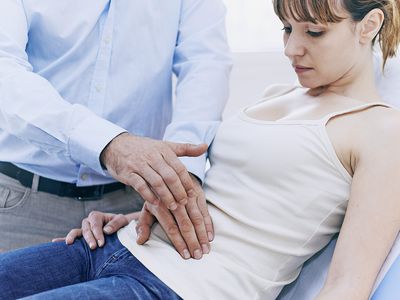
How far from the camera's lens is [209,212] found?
1.27 m

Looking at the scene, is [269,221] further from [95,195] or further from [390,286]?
[95,195]

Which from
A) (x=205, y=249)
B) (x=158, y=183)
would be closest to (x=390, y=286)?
(x=205, y=249)

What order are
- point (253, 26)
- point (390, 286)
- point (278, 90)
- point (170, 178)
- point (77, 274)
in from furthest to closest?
point (253, 26) → point (278, 90) → point (77, 274) → point (170, 178) → point (390, 286)

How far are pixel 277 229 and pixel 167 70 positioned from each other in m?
0.64

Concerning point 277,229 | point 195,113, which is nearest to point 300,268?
point 277,229

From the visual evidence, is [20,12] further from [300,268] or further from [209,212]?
[300,268]

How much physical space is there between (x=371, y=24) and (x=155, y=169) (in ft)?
1.70

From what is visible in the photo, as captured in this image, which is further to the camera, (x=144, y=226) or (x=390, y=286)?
(x=144, y=226)

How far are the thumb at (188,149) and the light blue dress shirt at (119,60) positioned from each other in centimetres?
21

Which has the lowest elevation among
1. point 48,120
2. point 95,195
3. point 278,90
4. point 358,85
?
point 95,195

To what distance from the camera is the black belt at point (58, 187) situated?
1.60m

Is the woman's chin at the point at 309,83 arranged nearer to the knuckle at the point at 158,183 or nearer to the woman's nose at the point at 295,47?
the woman's nose at the point at 295,47

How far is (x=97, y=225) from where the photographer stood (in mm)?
1371

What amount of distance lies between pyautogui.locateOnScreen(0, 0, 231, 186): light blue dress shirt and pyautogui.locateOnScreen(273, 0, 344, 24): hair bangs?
0.32 m
